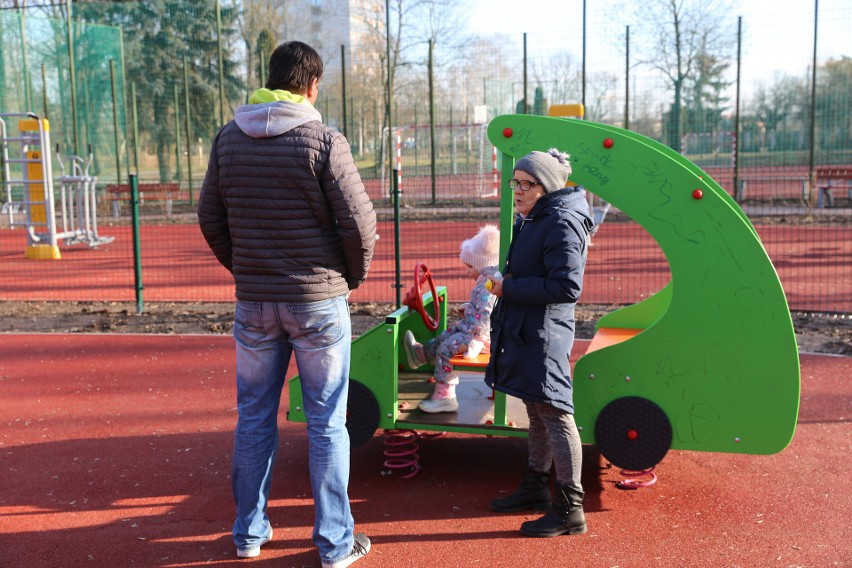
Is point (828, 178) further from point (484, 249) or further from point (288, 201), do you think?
point (288, 201)

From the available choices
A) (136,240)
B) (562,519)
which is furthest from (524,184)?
(136,240)

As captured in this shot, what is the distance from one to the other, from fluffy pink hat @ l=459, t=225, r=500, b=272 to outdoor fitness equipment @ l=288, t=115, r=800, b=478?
1.12 ft

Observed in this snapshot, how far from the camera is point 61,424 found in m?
→ 5.60

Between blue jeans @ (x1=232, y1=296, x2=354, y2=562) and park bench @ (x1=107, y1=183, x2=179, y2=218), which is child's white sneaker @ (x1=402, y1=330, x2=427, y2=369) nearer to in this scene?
blue jeans @ (x1=232, y1=296, x2=354, y2=562)

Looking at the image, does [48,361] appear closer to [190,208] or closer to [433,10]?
[190,208]

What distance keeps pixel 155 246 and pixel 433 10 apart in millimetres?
15354

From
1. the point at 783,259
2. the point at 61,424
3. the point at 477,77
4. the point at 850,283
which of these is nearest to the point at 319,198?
the point at 61,424

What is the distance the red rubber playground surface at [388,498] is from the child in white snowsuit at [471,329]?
43cm

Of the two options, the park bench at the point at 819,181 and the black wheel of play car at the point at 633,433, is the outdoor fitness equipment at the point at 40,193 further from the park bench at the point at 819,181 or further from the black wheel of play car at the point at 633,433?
the park bench at the point at 819,181

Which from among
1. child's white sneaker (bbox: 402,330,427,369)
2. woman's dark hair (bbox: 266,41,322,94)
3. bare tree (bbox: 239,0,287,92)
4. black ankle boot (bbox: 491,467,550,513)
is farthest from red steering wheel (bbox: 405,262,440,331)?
bare tree (bbox: 239,0,287,92)

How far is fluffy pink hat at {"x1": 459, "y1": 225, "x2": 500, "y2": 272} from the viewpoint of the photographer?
4586 millimetres

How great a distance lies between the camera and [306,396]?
134 inches

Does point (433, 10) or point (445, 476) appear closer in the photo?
point (445, 476)

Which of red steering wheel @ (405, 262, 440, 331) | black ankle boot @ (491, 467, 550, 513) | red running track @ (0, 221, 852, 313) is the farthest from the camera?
→ red running track @ (0, 221, 852, 313)
